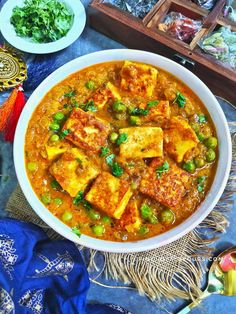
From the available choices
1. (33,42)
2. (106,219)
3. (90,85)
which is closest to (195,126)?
(90,85)

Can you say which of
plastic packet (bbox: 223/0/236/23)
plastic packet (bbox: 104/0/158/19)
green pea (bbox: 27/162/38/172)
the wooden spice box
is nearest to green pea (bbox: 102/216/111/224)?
green pea (bbox: 27/162/38/172)

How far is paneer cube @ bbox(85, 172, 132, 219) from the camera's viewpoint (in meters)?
3.81

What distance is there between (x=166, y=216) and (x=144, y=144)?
0.62 metres

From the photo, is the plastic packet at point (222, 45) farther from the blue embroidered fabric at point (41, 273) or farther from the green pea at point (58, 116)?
the blue embroidered fabric at point (41, 273)

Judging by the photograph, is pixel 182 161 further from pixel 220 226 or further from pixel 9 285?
pixel 9 285

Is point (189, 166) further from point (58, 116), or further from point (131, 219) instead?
point (58, 116)

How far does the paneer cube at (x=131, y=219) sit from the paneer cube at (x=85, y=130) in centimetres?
57

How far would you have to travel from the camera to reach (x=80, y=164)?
3934 millimetres

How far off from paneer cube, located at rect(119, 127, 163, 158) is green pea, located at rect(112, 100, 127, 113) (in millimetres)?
244

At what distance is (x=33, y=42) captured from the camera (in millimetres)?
4652

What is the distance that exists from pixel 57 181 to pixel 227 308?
188cm

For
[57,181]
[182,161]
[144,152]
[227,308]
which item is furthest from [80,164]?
[227,308]

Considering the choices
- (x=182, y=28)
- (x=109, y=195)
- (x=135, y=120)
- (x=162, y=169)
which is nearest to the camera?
(x=109, y=195)

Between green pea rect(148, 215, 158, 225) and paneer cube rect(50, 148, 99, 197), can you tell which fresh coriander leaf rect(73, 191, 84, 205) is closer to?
paneer cube rect(50, 148, 99, 197)
